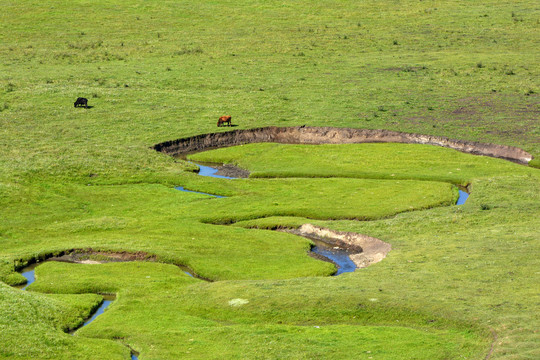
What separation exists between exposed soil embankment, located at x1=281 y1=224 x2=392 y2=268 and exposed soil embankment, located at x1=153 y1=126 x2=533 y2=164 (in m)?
23.1

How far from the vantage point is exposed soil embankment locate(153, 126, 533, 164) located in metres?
61.3

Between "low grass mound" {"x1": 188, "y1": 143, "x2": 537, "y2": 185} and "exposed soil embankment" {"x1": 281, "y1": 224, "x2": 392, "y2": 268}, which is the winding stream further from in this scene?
"low grass mound" {"x1": 188, "y1": 143, "x2": 537, "y2": 185}

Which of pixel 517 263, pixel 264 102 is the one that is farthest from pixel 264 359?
pixel 264 102

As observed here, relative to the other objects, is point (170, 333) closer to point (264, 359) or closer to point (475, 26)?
point (264, 359)

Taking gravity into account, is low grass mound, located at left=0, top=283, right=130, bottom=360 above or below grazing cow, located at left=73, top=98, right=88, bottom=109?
below

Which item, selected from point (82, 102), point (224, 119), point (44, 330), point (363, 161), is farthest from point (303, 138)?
point (44, 330)

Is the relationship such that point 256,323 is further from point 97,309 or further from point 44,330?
point 44,330

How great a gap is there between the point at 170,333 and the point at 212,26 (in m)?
82.9

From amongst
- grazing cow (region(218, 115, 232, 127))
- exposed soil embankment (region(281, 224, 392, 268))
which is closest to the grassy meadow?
exposed soil embankment (region(281, 224, 392, 268))

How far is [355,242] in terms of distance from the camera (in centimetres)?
3878

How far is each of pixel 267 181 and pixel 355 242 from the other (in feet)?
46.5

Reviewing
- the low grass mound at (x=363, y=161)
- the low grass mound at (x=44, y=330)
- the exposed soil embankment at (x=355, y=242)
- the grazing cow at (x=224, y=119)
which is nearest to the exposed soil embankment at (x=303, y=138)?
the grazing cow at (x=224, y=119)

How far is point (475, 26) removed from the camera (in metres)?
99.9

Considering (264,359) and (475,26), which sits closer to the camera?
(264,359)
